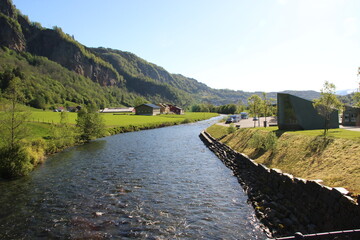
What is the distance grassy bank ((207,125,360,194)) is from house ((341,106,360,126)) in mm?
22552

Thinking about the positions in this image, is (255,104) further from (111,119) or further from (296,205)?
(111,119)

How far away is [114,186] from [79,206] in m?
5.23

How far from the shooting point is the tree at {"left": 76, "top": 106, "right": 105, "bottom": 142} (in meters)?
56.7

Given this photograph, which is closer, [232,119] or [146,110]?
[232,119]

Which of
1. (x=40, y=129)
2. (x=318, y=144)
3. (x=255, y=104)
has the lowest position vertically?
(x=40, y=129)

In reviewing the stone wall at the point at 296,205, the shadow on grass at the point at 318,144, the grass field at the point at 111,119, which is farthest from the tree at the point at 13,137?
the shadow on grass at the point at 318,144

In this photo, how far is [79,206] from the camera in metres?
19.8

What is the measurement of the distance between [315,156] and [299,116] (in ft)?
57.1

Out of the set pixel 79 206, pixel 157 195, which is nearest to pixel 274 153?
pixel 157 195

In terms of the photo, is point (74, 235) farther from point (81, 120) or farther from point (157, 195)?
point (81, 120)

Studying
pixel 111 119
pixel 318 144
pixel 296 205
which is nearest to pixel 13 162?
pixel 296 205

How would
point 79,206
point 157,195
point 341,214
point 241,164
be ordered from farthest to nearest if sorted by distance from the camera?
point 241,164 → point 157,195 → point 79,206 → point 341,214

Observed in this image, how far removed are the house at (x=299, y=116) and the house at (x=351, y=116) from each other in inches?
422

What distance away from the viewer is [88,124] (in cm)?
5825
